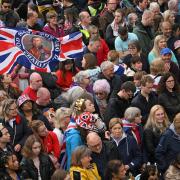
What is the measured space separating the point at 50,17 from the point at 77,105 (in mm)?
4717

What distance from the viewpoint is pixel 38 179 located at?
12.0 m

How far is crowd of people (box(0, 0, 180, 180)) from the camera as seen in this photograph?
12.1 meters

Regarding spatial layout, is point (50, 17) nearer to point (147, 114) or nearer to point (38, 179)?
point (147, 114)

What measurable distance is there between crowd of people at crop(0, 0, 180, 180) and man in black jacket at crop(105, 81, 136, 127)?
2 centimetres

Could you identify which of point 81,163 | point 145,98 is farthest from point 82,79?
point 81,163

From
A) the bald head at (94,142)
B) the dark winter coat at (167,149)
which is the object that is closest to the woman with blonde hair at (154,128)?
the dark winter coat at (167,149)

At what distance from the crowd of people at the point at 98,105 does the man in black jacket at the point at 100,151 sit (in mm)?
14

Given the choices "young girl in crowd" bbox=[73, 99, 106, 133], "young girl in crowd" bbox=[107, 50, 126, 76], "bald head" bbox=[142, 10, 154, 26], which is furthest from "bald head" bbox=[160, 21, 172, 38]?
"young girl in crowd" bbox=[73, 99, 106, 133]

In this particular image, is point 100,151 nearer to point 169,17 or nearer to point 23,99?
point 23,99

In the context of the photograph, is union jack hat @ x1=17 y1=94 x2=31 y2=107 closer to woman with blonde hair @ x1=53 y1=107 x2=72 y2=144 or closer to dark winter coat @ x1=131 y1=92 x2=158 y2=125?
woman with blonde hair @ x1=53 y1=107 x2=72 y2=144

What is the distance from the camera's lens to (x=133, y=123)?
13.1m

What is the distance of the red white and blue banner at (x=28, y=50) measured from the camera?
14.5 metres

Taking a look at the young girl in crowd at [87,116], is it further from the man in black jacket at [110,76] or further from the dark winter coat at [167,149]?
the man in black jacket at [110,76]

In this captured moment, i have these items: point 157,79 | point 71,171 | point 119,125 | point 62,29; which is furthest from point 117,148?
point 62,29
